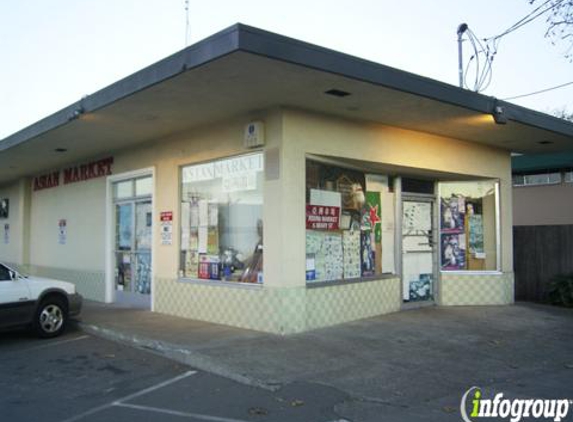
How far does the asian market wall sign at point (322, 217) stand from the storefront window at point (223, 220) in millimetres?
824

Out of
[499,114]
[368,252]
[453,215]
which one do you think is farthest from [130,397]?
[453,215]

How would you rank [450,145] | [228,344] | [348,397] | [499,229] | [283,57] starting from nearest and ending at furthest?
[348,397] < [283,57] < [228,344] < [450,145] < [499,229]

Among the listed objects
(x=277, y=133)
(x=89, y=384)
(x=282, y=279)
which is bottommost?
(x=89, y=384)

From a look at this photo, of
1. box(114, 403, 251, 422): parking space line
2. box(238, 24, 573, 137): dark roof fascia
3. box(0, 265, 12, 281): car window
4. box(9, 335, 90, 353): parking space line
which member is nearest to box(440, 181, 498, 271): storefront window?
box(238, 24, 573, 137): dark roof fascia

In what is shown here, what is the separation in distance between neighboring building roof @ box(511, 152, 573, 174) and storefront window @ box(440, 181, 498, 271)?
516 cm

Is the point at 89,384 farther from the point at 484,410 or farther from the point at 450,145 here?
the point at 450,145

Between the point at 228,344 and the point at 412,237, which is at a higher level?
the point at 412,237

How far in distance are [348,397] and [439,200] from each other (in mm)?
7355

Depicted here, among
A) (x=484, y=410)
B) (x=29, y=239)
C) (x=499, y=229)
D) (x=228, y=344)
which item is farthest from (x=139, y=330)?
(x=29, y=239)

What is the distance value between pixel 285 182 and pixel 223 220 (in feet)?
6.34

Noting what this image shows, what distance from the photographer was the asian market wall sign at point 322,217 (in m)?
9.52

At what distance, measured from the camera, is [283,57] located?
22.1ft

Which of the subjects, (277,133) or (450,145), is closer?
(277,133)

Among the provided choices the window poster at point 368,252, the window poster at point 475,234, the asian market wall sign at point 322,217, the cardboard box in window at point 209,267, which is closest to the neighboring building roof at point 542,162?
the window poster at point 475,234
